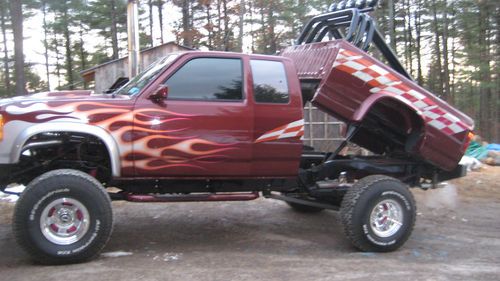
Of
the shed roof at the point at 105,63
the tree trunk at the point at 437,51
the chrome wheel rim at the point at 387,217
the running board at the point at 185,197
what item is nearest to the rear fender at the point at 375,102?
the chrome wheel rim at the point at 387,217

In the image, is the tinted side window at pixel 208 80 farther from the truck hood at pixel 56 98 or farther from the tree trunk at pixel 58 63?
the tree trunk at pixel 58 63

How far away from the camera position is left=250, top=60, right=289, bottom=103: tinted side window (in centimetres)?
597

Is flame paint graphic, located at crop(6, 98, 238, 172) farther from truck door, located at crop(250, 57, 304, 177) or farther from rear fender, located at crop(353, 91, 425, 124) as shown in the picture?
rear fender, located at crop(353, 91, 425, 124)

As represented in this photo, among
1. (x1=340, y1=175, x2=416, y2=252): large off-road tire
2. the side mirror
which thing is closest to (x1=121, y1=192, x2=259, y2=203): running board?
the side mirror

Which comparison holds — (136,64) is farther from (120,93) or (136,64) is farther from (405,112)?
(405,112)

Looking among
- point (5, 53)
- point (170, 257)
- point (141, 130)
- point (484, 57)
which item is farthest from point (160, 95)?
point (5, 53)

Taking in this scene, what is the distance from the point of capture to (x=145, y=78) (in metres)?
5.90

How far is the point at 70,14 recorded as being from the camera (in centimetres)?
3997

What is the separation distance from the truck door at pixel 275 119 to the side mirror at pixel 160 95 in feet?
3.50

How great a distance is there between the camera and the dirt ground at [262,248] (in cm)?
499

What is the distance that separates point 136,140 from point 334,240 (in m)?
2.91

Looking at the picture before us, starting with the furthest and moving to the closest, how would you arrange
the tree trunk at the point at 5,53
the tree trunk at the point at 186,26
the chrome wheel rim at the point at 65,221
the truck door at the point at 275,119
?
the tree trunk at the point at 5,53
the tree trunk at the point at 186,26
the truck door at the point at 275,119
the chrome wheel rim at the point at 65,221

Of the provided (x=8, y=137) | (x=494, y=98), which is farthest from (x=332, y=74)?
(x=494, y=98)

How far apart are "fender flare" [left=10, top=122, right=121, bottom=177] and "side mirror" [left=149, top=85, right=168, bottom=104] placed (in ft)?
2.03
